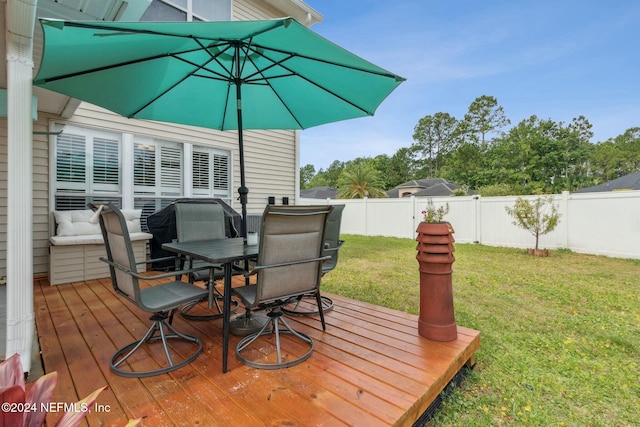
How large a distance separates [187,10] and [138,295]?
5.75 metres

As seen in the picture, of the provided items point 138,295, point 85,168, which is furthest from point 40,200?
point 138,295

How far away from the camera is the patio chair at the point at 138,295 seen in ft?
6.23

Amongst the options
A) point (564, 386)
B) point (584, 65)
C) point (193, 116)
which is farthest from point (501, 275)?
point (584, 65)

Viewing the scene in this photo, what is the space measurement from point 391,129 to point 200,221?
3390cm

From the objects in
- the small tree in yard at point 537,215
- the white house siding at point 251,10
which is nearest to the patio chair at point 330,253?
the white house siding at point 251,10

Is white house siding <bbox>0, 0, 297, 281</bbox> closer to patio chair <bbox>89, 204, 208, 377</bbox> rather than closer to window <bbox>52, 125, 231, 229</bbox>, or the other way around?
window <bbox>52, 125, 231, 229</bbox>

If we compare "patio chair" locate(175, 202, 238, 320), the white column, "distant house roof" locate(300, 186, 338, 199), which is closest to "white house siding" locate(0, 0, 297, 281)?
"patio chair" locate(175, 202, 238, 320)

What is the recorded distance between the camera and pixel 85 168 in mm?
4812

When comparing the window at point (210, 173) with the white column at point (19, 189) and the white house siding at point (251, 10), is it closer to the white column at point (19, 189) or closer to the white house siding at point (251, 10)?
the white house siding at point (251, 10)

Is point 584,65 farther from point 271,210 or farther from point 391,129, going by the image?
point 271,210

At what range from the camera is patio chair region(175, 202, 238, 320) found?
300 centimetres

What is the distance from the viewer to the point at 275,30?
78.3 inches

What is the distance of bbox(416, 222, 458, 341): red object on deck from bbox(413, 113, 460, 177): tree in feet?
114

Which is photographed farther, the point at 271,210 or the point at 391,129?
the point at 391,129
